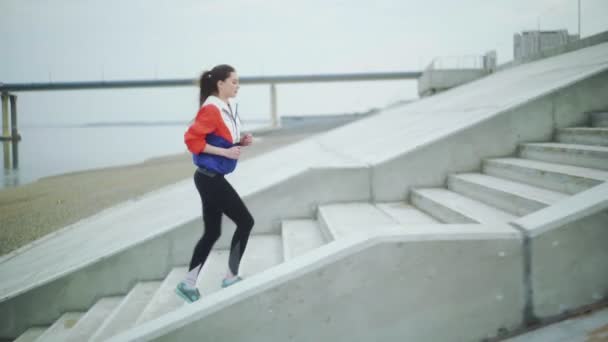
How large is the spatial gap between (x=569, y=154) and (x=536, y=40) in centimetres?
1243

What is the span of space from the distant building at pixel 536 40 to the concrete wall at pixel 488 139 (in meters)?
9.77

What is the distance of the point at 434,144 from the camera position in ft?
16.5

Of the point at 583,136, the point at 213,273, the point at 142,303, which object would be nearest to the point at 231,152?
the point at 213,273

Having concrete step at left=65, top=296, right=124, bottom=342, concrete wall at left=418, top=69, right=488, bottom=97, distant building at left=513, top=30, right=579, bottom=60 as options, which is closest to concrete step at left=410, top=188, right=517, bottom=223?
concrete step at left=65, top=296, right=124, bottom=342

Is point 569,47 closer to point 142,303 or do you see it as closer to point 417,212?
point 417,212

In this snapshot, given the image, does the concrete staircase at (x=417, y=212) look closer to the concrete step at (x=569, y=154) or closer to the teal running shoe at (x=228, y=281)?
the concrete step at (x=569, y=154)

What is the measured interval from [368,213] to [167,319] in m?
2.42

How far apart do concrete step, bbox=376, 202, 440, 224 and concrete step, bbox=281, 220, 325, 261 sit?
76cm

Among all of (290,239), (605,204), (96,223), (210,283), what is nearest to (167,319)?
(210,283)

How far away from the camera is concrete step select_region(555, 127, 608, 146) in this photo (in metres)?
4.32

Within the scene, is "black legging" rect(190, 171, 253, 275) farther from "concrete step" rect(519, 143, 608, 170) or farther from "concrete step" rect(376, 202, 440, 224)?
"concrete step" rect(519, 143, 608, 170)

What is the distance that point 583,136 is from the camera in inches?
182

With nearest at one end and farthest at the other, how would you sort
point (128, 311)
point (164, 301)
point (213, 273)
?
point (164, 301) < point (128, 311) < point (213, 273)

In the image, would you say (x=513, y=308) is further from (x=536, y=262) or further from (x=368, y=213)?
(x=368, y=213)
